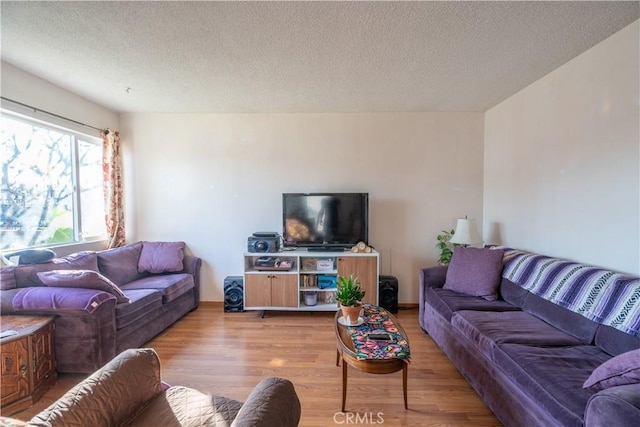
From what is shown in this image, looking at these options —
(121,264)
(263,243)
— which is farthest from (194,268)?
(263,243)

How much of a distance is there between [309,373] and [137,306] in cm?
164

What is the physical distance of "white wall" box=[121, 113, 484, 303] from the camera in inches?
137

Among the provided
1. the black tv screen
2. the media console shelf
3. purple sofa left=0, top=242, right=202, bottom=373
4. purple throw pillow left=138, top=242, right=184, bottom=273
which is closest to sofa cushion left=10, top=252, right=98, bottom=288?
purple sofa left=0, top=242, right=202, bottom=373

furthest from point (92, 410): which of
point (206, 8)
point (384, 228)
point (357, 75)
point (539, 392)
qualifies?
point (384, 228)

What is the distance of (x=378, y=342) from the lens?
1674 mm

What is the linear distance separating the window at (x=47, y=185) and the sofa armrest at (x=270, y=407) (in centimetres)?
294

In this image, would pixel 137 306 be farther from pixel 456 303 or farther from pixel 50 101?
pixel 456 303

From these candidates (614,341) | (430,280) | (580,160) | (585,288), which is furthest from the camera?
(430,280)

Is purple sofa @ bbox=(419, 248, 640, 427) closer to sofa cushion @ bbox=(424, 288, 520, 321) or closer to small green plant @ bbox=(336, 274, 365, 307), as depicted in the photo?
sofa cushion @ bbox=(424, 288, 520, 321)

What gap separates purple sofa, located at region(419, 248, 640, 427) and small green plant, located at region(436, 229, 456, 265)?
683 millimetres

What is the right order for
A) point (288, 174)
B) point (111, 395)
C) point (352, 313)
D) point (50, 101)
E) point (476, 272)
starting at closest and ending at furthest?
point (111, 395) < point (352, 313) < point (476, 272) < point (50, 101) < point (288, 174)

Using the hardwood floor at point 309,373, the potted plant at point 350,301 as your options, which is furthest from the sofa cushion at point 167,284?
the potted plant at point 350,301

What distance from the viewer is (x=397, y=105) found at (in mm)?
3252

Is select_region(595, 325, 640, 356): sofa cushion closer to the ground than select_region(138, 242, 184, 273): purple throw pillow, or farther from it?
closer to the ground
